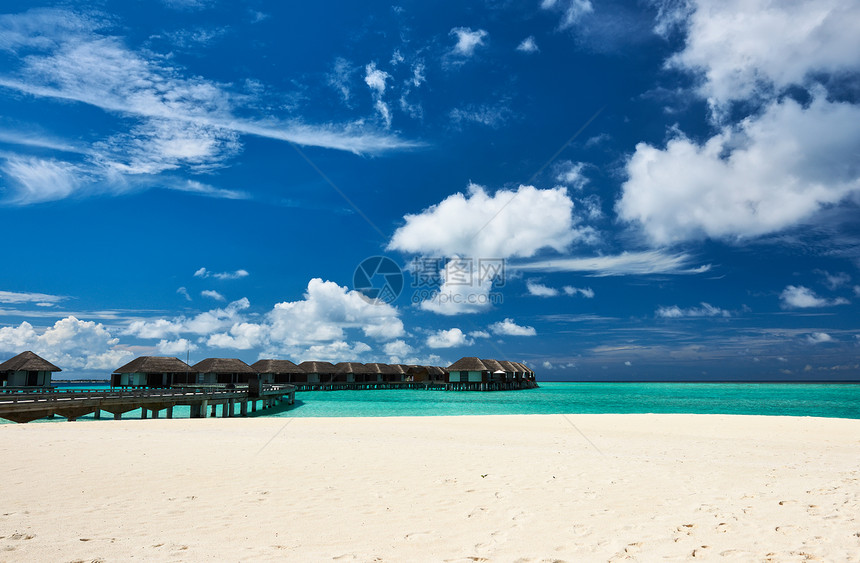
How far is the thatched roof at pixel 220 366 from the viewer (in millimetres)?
61969

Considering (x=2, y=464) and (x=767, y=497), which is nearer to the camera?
(x=767, y=497)

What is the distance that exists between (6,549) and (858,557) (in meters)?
8.95

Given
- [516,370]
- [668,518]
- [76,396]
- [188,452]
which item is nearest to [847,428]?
[668,518]

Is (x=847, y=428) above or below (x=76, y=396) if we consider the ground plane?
below

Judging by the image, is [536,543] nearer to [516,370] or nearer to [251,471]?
[251,471]

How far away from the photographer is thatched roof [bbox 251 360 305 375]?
75125 mm

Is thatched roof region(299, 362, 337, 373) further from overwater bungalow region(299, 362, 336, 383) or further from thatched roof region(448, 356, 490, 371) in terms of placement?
thatched roof region(448, 356, 490, 371)

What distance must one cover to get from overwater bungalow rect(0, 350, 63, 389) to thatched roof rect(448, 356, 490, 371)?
Result: 53.0m

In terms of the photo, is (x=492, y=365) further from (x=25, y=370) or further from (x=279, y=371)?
(x=25, y=370)

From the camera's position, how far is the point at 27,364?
43.7 metres

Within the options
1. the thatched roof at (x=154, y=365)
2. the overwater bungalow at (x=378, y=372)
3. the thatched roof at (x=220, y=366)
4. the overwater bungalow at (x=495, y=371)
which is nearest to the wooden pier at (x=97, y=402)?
the thatched roof at (x=154, y=365)

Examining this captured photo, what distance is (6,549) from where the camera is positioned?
5.40 meters

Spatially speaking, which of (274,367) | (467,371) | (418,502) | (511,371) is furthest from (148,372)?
(511,371)

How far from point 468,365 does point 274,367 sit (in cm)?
3018
